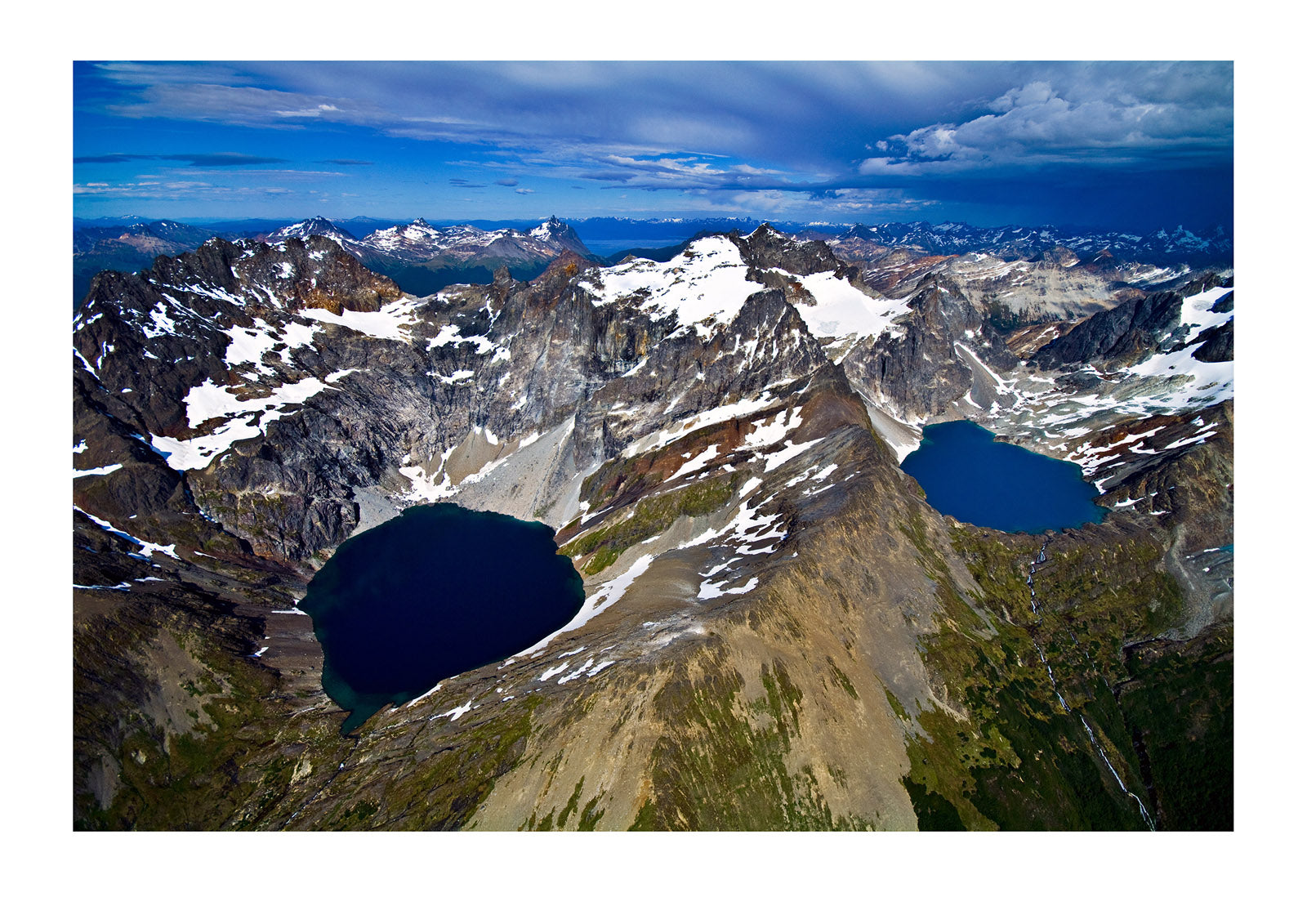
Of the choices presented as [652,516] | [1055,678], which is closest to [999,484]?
[1055,678]

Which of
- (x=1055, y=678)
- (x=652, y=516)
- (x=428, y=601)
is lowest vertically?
(x=428, y=601)

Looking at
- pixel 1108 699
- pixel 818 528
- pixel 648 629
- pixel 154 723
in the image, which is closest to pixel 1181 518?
pixel 1108 699

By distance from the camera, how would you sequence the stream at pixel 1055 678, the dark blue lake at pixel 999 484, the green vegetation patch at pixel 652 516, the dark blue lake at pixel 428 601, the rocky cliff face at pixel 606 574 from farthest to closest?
the dark blue lake at pixel 999 484 → the green vegetation patch at pixel 652 516 → the dark blue lake at pixel 428 601 → the stream at pixel 1055 678 → the rocky cliff face at pixel 606 574

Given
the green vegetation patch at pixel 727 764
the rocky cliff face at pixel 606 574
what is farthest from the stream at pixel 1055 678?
the green vegetation patch at pixel 727 764

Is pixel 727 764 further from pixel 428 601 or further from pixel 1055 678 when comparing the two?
pixel 428 601

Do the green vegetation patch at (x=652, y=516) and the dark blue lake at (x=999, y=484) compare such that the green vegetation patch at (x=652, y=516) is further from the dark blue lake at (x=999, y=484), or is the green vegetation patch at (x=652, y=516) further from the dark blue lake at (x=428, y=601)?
the dark blue lake at (x=999, y=484)

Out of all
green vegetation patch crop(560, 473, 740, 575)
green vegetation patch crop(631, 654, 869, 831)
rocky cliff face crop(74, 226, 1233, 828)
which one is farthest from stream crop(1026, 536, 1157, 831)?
green vegetation patch crop(560, 473, 740, 575)
